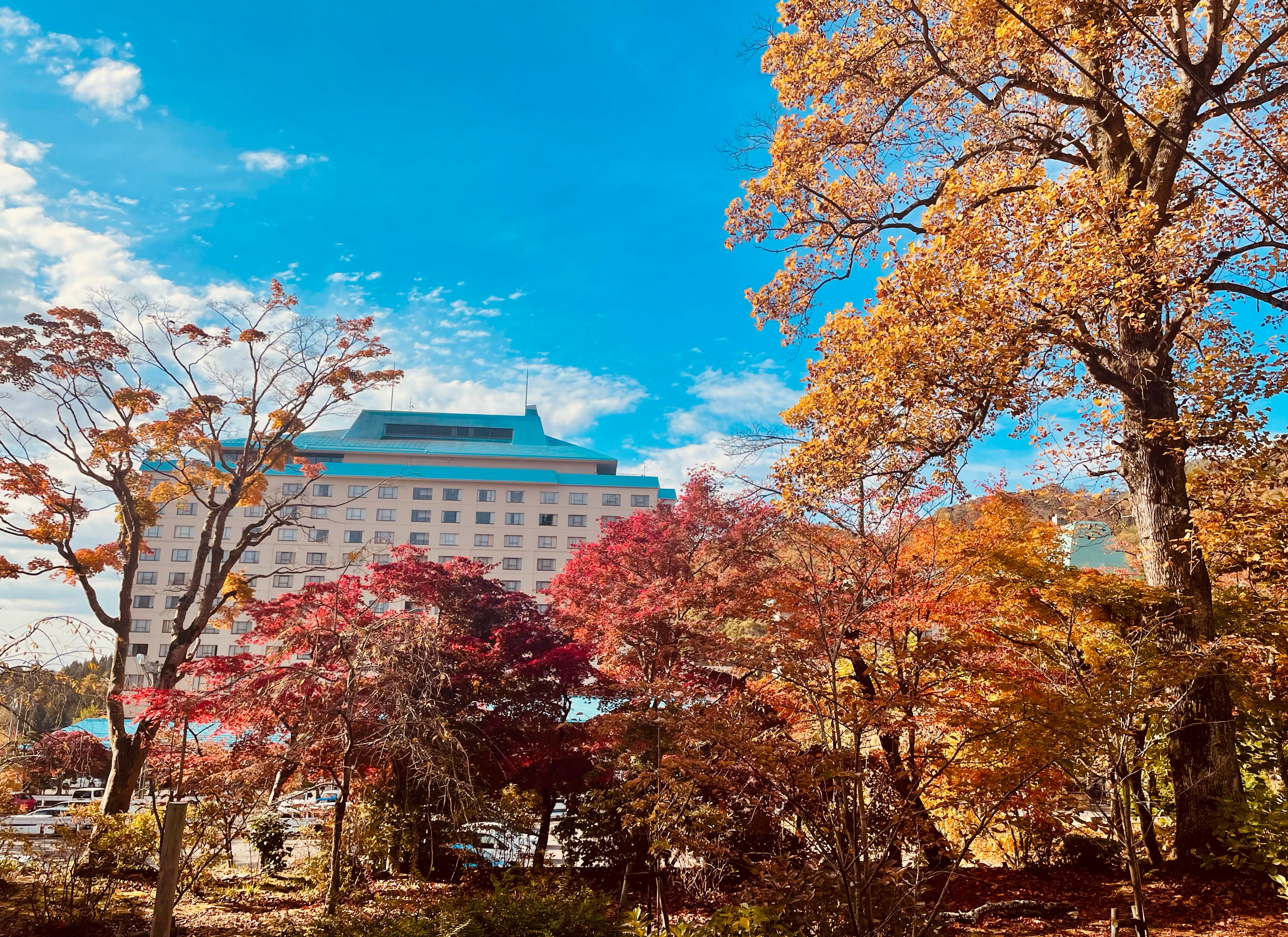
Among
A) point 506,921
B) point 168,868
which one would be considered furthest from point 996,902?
point 168,868

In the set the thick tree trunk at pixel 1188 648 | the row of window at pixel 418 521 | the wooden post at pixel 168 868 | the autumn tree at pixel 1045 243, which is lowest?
the wooden post at pixel 168 868

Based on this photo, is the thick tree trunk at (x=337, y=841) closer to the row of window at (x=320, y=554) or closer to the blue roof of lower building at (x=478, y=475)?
the row of window at (x=320, y=554)

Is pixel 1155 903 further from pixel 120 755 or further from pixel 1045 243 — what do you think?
pixel 120 755

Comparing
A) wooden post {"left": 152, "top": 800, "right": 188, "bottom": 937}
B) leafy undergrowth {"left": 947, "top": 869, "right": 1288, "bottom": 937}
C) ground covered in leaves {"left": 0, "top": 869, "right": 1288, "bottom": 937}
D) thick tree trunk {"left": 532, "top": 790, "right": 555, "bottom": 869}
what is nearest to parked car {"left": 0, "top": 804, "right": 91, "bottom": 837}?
ground covered in leaves {"left": 0, "top": 869, "right": 1288, "bottom": 937}

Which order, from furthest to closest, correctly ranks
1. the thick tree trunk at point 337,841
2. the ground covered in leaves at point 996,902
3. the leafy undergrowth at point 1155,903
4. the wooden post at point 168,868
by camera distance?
the thick tree trunk at point 337,841 → the ground covered in leaves at point 996,902 → the leafy undergrowth at point 1155,903 → the wooden post at point 168,868

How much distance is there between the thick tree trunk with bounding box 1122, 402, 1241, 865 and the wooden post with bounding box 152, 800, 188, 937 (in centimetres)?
906

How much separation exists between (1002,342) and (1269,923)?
20.0 feet

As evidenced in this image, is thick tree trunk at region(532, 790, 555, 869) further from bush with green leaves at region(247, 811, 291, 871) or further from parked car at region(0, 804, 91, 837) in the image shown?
parked car at region(0, 804, 91, 837)

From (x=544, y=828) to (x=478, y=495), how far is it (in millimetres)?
51600

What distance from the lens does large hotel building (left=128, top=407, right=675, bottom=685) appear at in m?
59.6

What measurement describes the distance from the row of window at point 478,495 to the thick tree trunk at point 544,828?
50979 millimetres

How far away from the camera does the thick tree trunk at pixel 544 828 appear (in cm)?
1205

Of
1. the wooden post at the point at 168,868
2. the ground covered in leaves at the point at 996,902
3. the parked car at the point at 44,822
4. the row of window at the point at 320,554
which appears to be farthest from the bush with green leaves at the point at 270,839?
the row of window at the point at 320,554

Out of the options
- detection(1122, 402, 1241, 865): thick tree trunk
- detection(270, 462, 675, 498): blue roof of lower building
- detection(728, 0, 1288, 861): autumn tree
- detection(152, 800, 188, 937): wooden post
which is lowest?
detection(152, 800, 188, 937): wooden post
